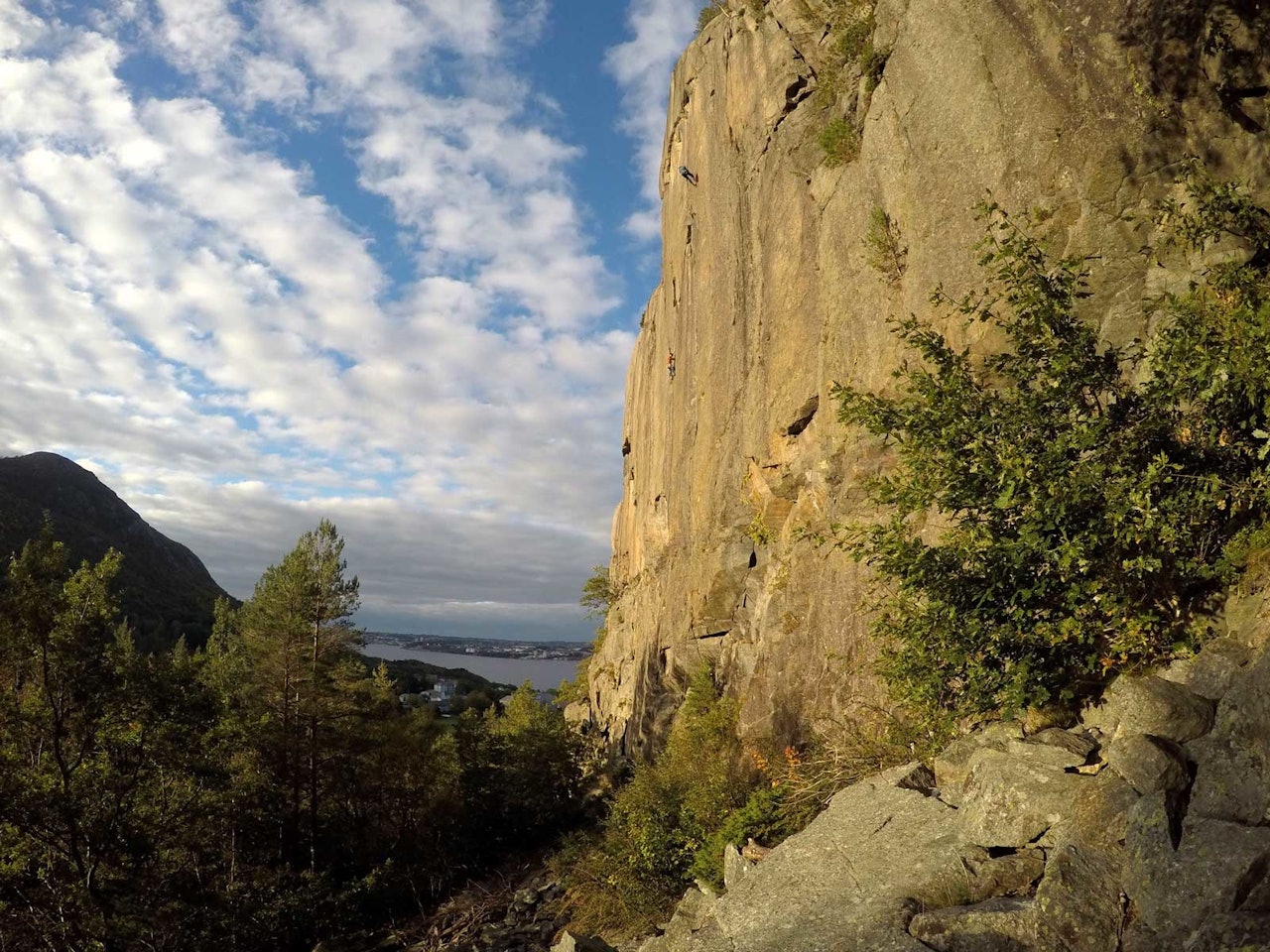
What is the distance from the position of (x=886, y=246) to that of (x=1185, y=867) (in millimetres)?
12170

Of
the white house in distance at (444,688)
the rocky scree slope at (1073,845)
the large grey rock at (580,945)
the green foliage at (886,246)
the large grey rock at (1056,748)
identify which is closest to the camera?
the rocky scree slope at (1073,845)


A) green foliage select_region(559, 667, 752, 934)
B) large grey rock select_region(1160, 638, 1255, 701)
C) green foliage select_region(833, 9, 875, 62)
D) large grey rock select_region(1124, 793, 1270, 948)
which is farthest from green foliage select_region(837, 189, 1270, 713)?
green foliage select_region(833, 9, 875, 62)

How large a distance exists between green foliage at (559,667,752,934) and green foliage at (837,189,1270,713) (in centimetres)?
686

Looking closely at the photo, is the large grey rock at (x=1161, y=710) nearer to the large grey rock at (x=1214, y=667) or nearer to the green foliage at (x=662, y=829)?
the large grey rock at (x=1214, y=667)

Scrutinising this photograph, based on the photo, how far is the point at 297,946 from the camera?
23234mm

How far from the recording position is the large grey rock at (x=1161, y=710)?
5.95 metres

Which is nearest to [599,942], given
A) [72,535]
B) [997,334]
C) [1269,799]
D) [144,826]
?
[1269,799]

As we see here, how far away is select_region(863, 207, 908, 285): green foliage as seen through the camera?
1433 centimetres

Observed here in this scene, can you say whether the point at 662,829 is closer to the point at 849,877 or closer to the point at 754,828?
the point at 754,828

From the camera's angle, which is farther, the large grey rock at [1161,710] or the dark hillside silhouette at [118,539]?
the dark hillside silhouette at [118,539]

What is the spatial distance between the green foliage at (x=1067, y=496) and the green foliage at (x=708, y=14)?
80.0 ft

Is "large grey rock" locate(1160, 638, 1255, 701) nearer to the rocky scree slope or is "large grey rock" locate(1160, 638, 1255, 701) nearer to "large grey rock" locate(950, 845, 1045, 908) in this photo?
the rocky scree slope

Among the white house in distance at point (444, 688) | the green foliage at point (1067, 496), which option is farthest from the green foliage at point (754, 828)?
the white house in distance at point (444, 688)

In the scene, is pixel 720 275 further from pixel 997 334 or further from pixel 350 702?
pixel 350 702
